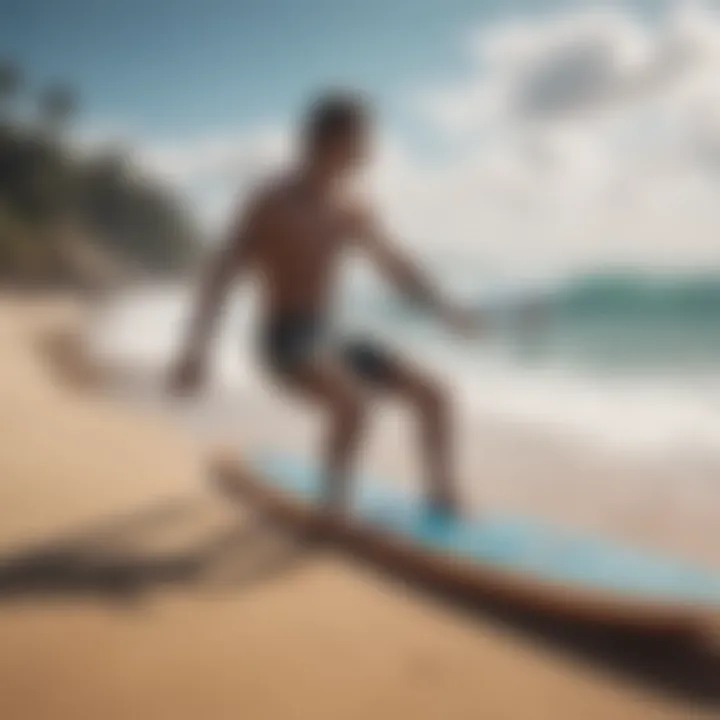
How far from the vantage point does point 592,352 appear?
1.43 metres

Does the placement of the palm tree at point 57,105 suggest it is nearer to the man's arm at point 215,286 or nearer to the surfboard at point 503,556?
the man's arm at point 215,286

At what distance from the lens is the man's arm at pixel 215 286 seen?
112 centimetres

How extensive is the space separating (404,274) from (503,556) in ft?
1.30

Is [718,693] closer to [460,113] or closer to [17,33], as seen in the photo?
[460,113]

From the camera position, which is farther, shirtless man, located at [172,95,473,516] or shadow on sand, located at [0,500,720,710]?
shirtless man, located at [172,95,473,516]

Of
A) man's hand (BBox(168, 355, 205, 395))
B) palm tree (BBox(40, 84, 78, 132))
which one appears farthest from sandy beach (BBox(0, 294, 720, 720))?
palm tree (BBox(40, 84, 78, 132))

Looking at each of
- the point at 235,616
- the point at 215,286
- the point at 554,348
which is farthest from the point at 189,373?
the point at 554,348

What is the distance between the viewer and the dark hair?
110 cm

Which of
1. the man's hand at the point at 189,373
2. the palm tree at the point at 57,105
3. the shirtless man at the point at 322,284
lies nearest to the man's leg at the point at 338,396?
the shirtless man at the point at 322,284

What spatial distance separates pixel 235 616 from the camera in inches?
38.2

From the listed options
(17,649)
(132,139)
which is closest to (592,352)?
(132,139)

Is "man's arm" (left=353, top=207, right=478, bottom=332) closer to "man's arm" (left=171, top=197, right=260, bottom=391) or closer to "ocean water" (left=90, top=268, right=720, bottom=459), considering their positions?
"ocean water" (left=90, top=268, right=720, bottom=459)

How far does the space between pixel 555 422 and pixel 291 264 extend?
55cm

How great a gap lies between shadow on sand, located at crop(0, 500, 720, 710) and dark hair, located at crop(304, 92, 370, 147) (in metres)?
0.55
